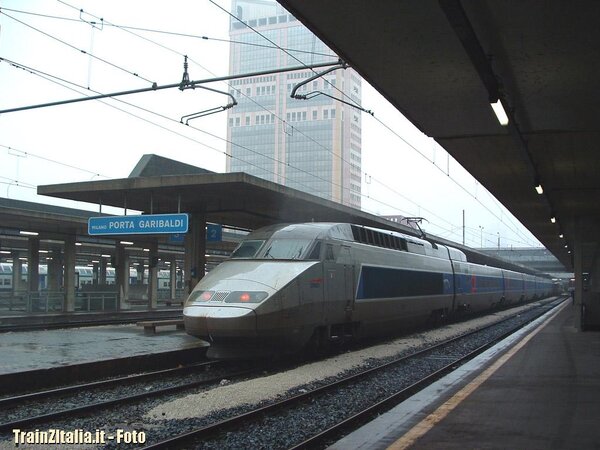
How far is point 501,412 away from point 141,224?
41.0 ft

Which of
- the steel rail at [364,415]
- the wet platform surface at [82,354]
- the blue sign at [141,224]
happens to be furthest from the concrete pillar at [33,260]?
the steel rail at [364,415]

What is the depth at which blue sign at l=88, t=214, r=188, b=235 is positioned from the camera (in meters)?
16.1

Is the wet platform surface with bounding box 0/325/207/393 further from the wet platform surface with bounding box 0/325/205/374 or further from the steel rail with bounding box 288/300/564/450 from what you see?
the steel rail with bounding box 288/300/564/450

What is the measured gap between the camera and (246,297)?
34.9ft

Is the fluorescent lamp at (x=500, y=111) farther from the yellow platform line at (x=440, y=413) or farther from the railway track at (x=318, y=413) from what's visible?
the railway track at (x=318, y=413)

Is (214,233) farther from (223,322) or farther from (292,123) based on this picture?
(292,123)

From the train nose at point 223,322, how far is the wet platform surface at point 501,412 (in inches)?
133

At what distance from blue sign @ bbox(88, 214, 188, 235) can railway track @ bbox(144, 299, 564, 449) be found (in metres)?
7.07

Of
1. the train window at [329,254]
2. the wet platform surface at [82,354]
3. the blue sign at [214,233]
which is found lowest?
the wet platform surface at [82,354]

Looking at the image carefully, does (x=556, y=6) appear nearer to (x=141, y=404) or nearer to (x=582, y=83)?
(x=582, y=83)

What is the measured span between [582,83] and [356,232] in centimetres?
759

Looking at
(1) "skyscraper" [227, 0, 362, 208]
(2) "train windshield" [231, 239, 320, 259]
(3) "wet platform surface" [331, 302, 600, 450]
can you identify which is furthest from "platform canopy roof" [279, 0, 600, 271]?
(1) "skyscraper" [227, 0, 362, 208]

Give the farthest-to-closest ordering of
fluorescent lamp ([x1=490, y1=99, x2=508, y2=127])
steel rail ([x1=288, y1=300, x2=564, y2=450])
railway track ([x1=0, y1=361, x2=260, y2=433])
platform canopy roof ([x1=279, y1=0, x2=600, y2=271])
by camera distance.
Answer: fluorescent lamp ([x1=490, y1=99, x2=508, y2=127]) < railway track ([x1=0, y1=361, x2=260, y2=433]) < steel rail ([x1=288, y1=300, x2=564, y2=450]) < platform canopy roof ([x1=279, y1=0, x2=600, y2=271])

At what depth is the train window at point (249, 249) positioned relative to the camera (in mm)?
12570
